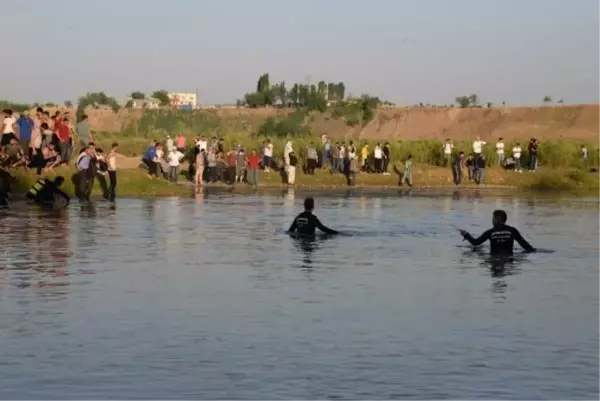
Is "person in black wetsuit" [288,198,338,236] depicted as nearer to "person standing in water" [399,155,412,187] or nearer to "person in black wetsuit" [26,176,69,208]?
"person in black wetsuit" [26,176,69,208]

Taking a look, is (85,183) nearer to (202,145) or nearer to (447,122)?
(202,145)

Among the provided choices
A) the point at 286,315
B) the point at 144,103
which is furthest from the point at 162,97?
the point at 286,315

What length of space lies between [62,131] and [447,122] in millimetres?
89268

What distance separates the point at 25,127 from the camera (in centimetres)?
4147

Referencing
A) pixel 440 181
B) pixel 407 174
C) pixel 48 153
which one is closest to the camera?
pixel 48 153

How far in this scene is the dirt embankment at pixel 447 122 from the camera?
393ft

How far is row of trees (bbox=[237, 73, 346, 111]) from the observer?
136 meters

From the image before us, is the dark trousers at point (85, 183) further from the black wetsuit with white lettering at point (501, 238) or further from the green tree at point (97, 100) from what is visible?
the green tree at point (97, 100)

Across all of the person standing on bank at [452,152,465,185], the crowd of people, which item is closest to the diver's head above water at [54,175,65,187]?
the crowd of people

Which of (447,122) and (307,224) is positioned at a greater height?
(447,122)

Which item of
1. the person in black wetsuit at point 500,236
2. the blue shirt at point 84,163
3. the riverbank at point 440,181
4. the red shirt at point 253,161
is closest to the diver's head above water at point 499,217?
the person in black wetsuit at point 500,236

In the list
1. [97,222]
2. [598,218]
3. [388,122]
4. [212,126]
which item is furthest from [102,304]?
[388,122]

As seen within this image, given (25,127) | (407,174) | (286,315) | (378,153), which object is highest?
(25,127)

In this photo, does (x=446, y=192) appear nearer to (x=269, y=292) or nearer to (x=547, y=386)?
(x=269, y=292)
